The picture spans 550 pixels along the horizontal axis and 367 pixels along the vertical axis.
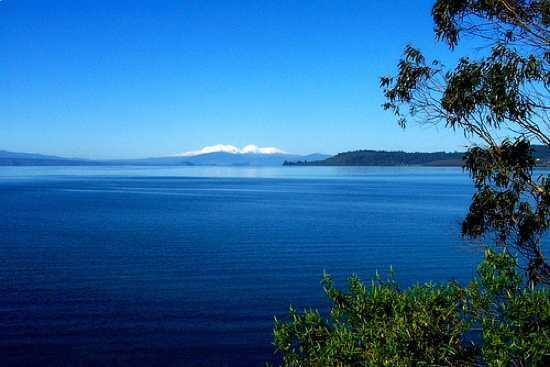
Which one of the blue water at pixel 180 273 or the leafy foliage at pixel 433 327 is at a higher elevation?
the leafy foliage at pixel 433 327

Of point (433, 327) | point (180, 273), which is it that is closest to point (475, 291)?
point (433, 327)

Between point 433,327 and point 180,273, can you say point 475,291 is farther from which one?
point 180,273

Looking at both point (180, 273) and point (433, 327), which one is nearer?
point (433, 327)

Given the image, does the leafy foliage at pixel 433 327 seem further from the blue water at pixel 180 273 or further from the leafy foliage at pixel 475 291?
the blue water at pixel 180 273

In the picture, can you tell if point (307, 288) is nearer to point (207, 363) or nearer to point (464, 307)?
point (207, 363)

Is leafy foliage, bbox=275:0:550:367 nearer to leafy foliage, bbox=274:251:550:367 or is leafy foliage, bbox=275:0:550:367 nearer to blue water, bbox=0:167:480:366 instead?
leafy foliage, bbox=274:251:550:367

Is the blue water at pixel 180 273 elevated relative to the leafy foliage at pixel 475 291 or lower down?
lower down

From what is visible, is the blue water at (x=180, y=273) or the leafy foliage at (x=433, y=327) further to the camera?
the blue water at (x=180, y=273)

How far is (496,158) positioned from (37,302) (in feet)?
61.5

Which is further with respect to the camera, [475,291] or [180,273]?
[180,273]

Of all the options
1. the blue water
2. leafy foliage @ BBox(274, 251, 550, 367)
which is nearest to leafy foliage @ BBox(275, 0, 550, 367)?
leafy foliage @ BBox(274, 251, 550, 367)

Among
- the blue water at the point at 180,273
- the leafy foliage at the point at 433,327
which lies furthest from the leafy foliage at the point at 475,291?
the blue water at the point at 180,273

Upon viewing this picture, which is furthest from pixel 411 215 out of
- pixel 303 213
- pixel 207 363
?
pixel 207 363

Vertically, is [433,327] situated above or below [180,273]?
above
